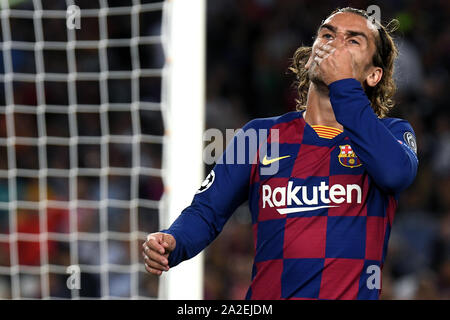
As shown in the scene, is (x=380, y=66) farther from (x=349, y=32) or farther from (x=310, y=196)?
(x=310, y=196)

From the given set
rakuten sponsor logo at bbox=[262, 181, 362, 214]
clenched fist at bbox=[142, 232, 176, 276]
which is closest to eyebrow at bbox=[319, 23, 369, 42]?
rakuten sponsor logo at bbox=[262, 181, 362, 214]

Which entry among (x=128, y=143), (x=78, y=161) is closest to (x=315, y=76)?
(x=78, y=161)

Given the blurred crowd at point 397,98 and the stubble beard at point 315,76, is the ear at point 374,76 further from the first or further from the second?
the blurred crowd at point 397,98

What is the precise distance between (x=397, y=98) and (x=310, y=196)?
3.85 metres

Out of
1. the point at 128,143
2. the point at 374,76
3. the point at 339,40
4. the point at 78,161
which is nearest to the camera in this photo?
the point at 339,40

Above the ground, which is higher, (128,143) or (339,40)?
(339,40)

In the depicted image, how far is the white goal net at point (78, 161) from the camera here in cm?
521

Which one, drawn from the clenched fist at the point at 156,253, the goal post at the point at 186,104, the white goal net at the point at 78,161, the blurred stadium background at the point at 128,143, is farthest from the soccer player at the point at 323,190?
the white goal net at the point at 78,161

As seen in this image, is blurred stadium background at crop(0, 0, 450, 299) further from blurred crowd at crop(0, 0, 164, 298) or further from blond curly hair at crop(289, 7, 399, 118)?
blond curly hair at crop(289, 7, 399, 118)

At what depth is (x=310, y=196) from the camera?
2.43 m

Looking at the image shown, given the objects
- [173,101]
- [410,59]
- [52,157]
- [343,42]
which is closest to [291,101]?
[410,59]

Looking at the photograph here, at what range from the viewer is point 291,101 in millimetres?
6477

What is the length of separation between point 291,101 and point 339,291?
424cm
